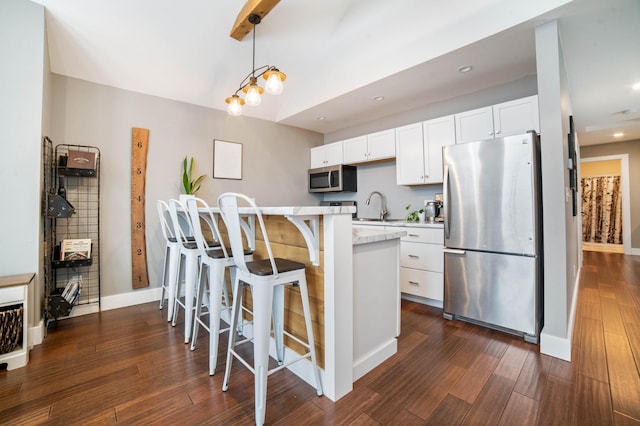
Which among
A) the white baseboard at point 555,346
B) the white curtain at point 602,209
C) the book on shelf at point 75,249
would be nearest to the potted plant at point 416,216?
the white baseboard at point 555,346

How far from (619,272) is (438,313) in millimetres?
3992

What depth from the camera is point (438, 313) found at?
2754 millimetres

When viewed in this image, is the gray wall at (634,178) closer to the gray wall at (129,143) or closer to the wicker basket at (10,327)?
the gray wall at (129,143)

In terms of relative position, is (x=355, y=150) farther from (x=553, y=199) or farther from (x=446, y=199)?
(x=553, y=199)

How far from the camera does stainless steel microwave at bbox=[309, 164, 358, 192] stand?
4.34 metres

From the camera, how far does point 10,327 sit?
183cm

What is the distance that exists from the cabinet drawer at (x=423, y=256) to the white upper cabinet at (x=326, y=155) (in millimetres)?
1927

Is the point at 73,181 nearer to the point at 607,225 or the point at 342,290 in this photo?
the point at 342,290

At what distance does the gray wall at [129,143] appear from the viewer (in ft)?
9.32

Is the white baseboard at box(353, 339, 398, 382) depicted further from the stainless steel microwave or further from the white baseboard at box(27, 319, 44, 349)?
the stainless steel microwave

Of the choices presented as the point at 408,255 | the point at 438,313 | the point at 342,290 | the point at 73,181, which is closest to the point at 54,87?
the point at 73,181

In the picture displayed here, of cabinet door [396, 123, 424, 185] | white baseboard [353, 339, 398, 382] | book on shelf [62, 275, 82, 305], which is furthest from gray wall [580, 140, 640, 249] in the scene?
book on shelf [62, 275, 82, 305]

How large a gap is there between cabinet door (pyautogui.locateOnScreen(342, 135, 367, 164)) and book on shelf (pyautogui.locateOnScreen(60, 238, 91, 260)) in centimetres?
332

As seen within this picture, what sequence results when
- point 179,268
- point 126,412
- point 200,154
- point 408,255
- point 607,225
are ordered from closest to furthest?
point 126,412, point 179,268, point 408,255, point 200,154, point 607,225
